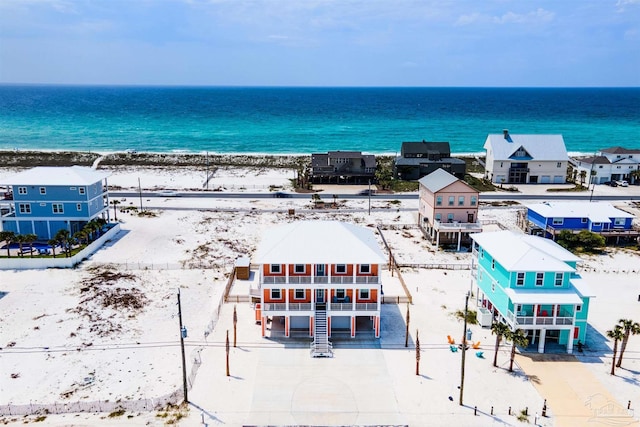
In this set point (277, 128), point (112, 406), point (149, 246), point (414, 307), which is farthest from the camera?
point (277, 128)

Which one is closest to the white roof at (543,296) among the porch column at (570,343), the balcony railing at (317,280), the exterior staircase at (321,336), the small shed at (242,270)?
the porch column at (570,343)

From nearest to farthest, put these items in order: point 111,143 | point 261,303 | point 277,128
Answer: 1. point 261,303
2. point 111,143
3. point 277,128

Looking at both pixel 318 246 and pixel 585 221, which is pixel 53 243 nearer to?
pixel 318 246

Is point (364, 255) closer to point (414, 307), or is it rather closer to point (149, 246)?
point (414, 307)

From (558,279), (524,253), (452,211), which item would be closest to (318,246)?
(524,253)

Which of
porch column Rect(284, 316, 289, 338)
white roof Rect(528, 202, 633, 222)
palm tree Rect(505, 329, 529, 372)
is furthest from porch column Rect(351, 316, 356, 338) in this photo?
white roof Rect(528, 202, 633, 222)

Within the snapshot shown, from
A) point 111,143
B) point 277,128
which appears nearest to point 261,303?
point 111,143
